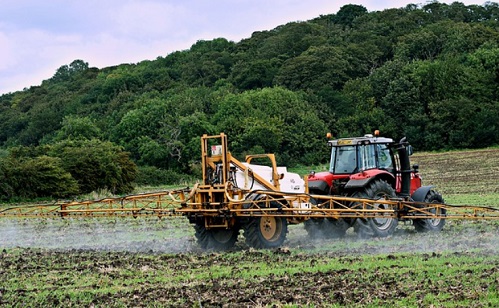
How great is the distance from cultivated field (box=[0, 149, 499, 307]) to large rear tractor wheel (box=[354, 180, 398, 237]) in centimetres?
32

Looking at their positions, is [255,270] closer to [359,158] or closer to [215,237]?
[215,237]

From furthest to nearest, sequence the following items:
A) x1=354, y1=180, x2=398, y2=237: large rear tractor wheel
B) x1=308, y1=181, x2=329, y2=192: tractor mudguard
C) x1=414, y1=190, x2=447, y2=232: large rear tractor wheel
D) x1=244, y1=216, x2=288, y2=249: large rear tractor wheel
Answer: x1=308, y1=181, x2=329, y2=192: tractor mudguard < x1=414, y1=190, x2=447, y2=232: large rear tractor wheel < x1=354, y1=180, x2=398, y2=237: large rear tractor wheel < x1=244, y1=216, x2=288, y2=249: large rear tractor wheel

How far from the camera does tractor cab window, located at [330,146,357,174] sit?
19.6m

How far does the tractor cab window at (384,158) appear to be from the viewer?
19703mm

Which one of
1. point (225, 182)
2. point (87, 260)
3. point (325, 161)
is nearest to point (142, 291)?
point (87, 260)

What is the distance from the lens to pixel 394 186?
19.7m

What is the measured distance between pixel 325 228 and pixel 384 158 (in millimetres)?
2473

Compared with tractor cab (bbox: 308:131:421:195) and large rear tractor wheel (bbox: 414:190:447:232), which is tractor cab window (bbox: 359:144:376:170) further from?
large rear tractor wheel (bbox: 414:190:447:232)

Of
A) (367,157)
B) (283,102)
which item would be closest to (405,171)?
(367,157)

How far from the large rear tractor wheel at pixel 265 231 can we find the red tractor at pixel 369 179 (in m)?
2.04

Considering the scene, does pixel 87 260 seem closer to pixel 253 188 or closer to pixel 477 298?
pixel 253 188

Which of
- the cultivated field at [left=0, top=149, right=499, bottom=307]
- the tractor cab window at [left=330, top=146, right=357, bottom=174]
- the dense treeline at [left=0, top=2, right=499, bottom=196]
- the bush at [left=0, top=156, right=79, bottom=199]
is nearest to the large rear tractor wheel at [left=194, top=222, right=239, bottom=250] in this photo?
the cultivated field at [left=0, top=149, right=499, bottom=307]

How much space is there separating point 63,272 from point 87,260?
160 cm

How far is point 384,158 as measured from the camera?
19812 mm
